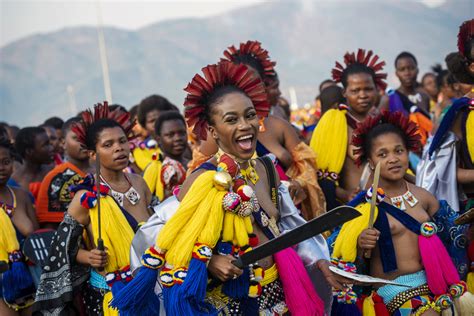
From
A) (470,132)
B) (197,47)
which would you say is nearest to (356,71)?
(470,132)

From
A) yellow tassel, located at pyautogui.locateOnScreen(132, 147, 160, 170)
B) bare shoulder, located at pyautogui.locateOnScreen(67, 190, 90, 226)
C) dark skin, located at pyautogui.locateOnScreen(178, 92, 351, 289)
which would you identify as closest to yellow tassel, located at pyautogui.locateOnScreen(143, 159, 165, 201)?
yellow tassel, located at pyautogui.locateOnScreen(132, 147, 160, 170)

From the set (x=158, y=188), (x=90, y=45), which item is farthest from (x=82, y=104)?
(x=158, y=188)

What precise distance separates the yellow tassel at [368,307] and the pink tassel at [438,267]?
456mm

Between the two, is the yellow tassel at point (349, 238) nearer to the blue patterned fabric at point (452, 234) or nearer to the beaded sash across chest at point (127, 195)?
the blue patterned fabric at point (452, 234)

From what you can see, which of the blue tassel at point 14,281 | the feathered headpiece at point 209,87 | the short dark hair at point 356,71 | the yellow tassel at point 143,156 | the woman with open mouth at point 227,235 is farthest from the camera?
the yellow tassel at point 143,156

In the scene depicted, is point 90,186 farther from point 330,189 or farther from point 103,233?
point 330,189

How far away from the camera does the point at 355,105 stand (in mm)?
7730

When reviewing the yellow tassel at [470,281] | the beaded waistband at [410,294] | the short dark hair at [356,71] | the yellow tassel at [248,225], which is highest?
the short dark hair at [356,71]

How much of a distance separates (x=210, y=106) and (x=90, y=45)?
544ft

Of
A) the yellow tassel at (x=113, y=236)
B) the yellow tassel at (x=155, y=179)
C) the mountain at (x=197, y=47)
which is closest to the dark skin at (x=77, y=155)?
the yellow tassel at (x=155, y=179)

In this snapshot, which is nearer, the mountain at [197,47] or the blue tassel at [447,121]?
the blue tassel at [447,121]

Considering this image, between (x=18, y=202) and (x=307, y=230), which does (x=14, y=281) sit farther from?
(x=307, y=230)

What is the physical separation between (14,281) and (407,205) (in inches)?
139

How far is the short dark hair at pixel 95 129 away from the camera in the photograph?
6.42m
